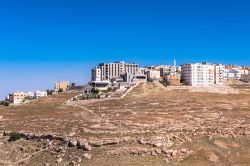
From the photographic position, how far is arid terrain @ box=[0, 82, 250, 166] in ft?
175

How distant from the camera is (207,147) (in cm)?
5625

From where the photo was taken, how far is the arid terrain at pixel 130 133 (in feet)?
175

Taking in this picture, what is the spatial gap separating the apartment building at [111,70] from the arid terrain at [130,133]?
71196 millimetres

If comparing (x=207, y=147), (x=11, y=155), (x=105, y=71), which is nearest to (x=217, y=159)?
(x=207, y=147)

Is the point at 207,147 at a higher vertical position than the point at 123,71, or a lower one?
lower

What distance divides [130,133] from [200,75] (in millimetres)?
76990

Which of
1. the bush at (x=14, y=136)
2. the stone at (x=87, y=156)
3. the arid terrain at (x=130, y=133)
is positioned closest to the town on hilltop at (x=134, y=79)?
the arid terrain at (x=130, y=133)

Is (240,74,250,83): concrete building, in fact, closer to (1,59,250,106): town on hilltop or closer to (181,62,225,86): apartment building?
(1,59,250,106): town on hilltop

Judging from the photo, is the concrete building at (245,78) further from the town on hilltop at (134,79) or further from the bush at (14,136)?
the bush at (14,136)

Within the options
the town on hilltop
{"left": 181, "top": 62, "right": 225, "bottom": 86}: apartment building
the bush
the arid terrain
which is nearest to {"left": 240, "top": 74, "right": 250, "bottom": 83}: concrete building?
the town on hilltop

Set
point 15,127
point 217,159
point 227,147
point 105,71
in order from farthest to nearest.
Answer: point 105,71 → point 15,127 → point 227,147 → point 217,159

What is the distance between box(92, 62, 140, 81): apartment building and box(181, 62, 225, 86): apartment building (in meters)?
36.8

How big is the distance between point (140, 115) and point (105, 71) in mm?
94266

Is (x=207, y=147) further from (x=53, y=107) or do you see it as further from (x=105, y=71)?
(x=105, y=71)
